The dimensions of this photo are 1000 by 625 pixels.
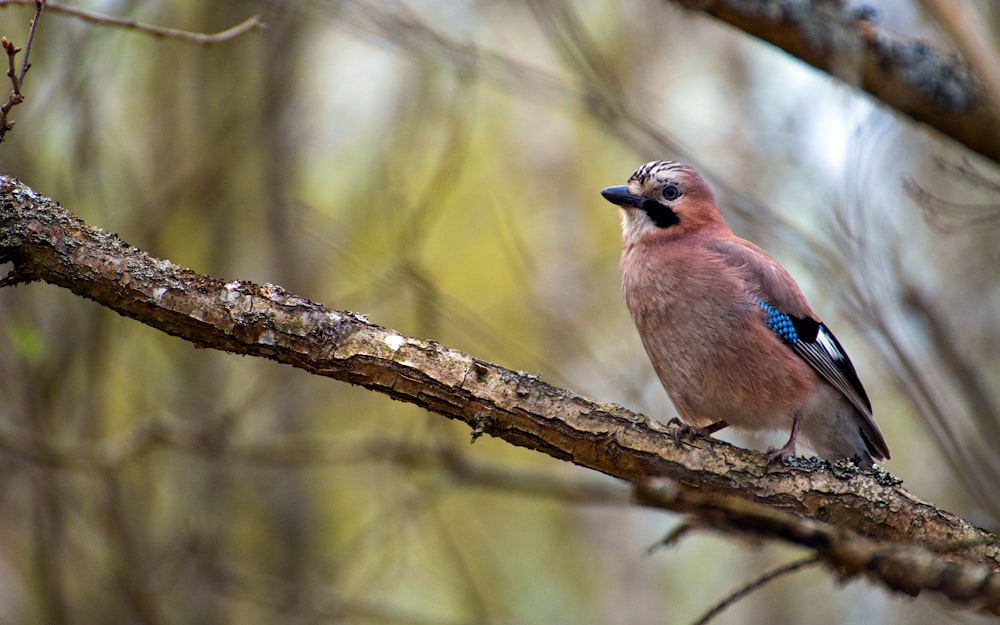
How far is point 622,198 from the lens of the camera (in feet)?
17.7

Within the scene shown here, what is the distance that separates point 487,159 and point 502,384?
673 centimetres

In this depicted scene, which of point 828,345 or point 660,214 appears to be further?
point 660,214

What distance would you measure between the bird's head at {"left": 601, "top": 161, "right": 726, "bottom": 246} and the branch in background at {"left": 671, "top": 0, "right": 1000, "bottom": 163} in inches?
39.9

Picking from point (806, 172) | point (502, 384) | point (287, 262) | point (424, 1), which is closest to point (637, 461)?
point (502, 384)

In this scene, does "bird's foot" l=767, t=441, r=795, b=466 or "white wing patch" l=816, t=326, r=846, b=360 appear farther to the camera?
"white wing patch" l=816, t=326, r=846, b=360

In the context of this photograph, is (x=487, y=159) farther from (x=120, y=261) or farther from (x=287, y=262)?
(x=120, y=261)

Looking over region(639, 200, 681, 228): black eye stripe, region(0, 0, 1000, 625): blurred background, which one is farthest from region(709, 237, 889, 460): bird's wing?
region(639, 200, 681, 228): black eye stripe

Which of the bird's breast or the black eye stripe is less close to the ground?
the black eye stripe

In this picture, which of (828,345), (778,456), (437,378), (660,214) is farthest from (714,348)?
(437,378)

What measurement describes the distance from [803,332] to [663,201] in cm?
113

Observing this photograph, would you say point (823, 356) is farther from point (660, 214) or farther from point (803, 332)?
point (660, 214)

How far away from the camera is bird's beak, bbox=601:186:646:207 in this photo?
212 inches

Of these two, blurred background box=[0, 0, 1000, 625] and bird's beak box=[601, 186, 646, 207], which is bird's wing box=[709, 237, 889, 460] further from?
bird's beak box=[601, 186, 646, 207]

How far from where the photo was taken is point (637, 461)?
3535mm
